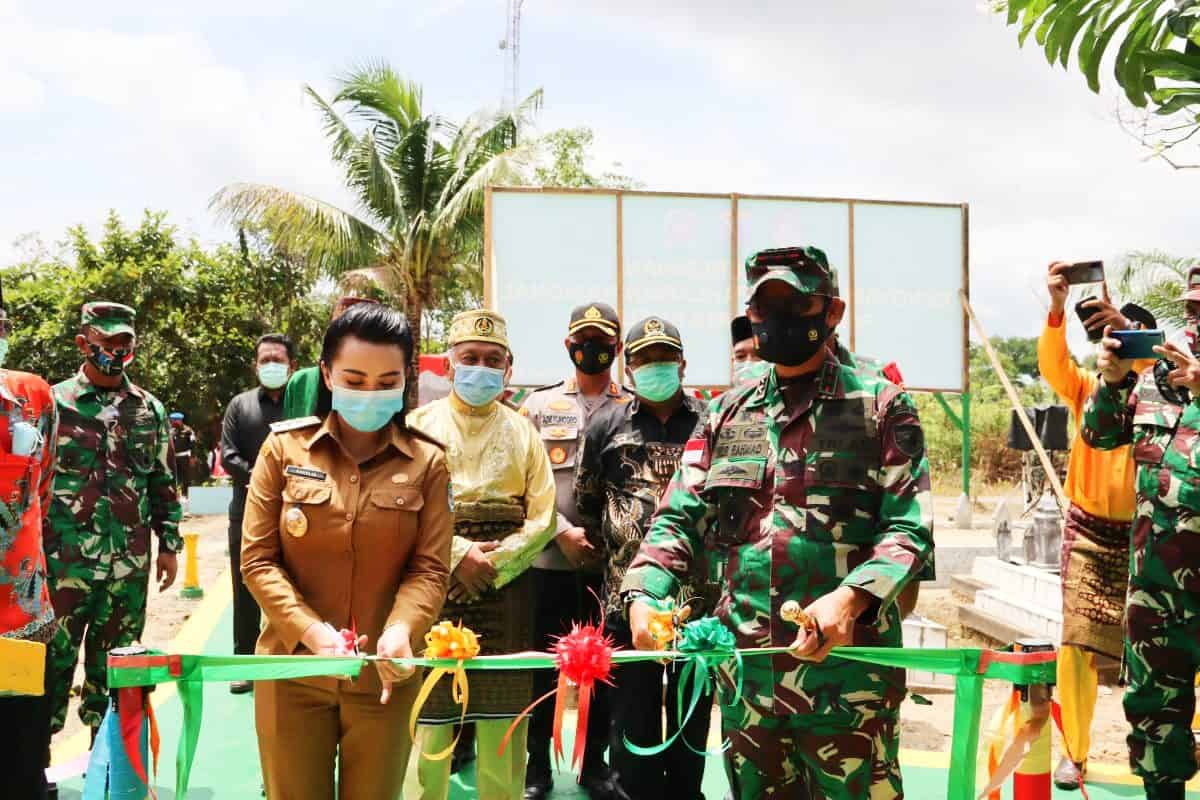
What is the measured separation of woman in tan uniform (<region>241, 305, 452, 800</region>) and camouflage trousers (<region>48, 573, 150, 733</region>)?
2190 millimetres

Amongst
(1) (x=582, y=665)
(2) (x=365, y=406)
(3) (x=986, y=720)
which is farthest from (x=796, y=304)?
(3) (x=986, y=720)

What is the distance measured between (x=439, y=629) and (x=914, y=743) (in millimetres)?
4061

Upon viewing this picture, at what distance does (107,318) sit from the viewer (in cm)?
471

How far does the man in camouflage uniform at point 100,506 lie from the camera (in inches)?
177

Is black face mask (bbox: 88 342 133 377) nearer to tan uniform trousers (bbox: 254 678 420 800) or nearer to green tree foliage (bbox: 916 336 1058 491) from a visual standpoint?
tan uniform trousers (bbox: 254 678 420 800)

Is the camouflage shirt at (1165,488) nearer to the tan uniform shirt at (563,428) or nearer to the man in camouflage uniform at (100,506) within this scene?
the tan uniform shirt at (563,428)

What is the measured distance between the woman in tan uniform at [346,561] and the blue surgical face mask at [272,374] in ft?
12.2

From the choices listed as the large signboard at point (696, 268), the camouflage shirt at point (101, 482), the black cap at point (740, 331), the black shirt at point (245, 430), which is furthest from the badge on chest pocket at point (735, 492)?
the large signboard at point (696, 268)

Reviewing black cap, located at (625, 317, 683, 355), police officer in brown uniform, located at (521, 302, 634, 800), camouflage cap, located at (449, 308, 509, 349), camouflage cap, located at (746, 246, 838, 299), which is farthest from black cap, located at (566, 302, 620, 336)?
camouflage cap, located at (746, 246, 838, 299)

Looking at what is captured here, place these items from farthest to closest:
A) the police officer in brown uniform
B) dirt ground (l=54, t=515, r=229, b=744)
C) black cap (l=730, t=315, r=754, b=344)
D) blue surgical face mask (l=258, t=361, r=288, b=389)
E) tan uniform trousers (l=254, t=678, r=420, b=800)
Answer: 1. dirt ground (l=54, t=515, r=229, b=744)
2. blue surgical face mask (l=258, t=361, r=288, b=389)
3. black cap (l=730, t=315, r=754, b=344)
4. the police officer in brown uniform
5. tan uniform trousers (l=254, t=678, r=420, b=800)

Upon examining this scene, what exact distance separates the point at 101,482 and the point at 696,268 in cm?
648

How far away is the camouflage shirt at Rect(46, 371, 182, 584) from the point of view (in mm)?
4494

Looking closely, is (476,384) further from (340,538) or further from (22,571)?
(22,571)

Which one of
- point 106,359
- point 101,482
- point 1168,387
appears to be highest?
point 106,359
